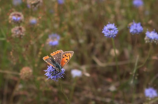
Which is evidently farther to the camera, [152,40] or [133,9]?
[133,9]

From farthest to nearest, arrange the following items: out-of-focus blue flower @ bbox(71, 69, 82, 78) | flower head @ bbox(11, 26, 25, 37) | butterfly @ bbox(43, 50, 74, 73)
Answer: out-of-focus blue flower @ bbox(71, 69, 82, 78)
flower head @ bbox(11, 26, 25, 37)
butterfly @ bbox(43, 50, 74, 73)

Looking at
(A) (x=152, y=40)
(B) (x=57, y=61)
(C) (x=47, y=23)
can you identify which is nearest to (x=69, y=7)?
(C) (x=47, y=23)

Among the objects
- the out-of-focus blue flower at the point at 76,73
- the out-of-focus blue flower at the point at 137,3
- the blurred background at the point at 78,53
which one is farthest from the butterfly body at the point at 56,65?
the out-of-focus blue flower at the point at 137,3

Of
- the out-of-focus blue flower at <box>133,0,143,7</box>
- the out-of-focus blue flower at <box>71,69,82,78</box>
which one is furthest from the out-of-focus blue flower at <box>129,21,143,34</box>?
the out-of-focus blue flower at <box>133,0,143,7</box>

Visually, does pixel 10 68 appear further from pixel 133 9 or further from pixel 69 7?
pixel 133 9

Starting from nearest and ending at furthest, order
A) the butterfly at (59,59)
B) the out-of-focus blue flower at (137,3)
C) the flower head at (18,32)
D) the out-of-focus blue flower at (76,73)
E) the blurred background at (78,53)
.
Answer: the butterfly at (59,59), the flower head at (18,32), the blurred background at (78,53), the out-of-focus blue flower at (76,73), the out-of-focus blue flower at (137,3)

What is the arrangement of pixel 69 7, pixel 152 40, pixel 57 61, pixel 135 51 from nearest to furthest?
pixel 57 61 < pixel 152 40 < pixel 135 51 < pixel 69 7

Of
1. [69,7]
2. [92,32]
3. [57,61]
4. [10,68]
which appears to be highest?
[69,7]

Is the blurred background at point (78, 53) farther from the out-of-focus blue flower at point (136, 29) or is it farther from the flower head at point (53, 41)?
the out-of-focus blue flower at point (136, 29)

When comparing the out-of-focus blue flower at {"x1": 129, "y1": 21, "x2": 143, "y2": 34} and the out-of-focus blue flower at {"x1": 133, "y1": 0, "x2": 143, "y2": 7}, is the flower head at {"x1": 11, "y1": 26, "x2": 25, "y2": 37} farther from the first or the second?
the out-of-focus blue flower at {"x1": 133, "y1": 0, "x2": 143, "y2": 7}
